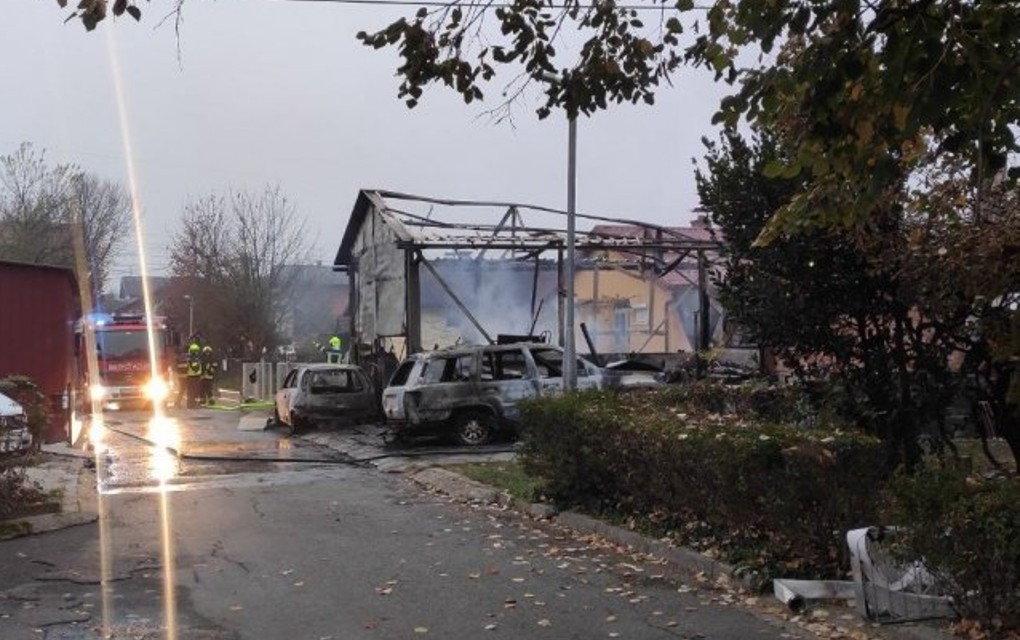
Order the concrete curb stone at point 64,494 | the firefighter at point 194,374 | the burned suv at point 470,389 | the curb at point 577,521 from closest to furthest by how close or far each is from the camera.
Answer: the curb at point 577,521
the concrete curb stone at point 64,494
the burned suv at point 470,389
the firefighter at point 194,374

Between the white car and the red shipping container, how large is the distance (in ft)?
11.6

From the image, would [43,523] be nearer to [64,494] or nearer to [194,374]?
[64,494]

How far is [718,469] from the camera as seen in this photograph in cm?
748

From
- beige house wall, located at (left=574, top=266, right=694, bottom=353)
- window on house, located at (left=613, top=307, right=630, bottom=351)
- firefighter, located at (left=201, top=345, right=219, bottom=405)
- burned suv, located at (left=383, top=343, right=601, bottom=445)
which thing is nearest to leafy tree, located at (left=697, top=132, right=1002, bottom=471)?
burned suv, located at (left=383, top=343, right=601, bottom=445)

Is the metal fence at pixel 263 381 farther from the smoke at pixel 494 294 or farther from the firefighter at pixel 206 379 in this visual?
the smoke at pixel 494 294

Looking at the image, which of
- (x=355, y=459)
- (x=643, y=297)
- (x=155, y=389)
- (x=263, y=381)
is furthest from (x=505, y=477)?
(x=263, y=381)

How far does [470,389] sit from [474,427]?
69cm

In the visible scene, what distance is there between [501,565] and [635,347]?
22.1m

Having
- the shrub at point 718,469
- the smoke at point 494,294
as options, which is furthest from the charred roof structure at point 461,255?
the shrub at point 718,469

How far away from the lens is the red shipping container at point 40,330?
45.9ft

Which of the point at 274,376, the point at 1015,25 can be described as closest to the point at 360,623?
the point at 1015,25

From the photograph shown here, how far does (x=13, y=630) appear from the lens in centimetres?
636

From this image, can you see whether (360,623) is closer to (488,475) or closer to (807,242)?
(807,242)

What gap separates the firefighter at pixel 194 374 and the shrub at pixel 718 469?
2642 centimetres
